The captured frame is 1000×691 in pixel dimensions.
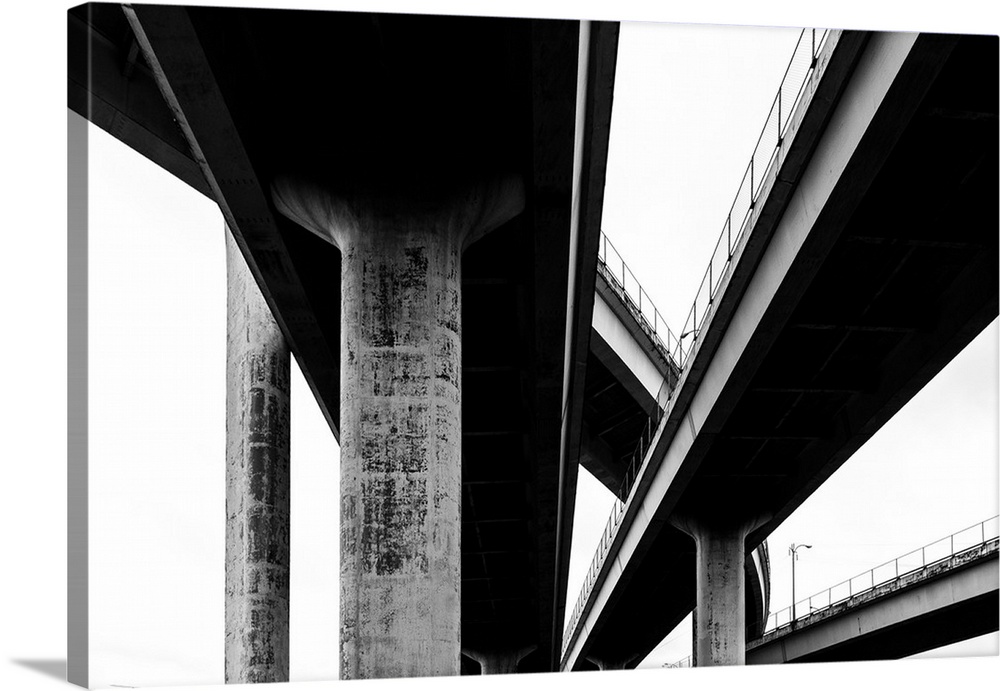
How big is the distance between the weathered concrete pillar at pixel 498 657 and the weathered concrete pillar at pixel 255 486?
3325 centimetres

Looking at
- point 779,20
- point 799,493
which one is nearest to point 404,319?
point 779,20

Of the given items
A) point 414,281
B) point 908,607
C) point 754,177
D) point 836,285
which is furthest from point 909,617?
point 414,281

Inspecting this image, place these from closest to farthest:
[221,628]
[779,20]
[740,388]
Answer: [779,20] → [221,628] → [740,388]

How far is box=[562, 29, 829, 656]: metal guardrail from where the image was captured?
14047 mm

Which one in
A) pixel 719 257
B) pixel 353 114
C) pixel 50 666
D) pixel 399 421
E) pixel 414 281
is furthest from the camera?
pixel 719 257

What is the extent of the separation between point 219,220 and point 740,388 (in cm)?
894

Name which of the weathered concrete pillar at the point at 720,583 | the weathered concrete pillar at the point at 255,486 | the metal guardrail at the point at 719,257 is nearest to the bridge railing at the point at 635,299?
the metal guardrail at the point at 719,257

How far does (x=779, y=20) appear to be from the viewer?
36.6ft

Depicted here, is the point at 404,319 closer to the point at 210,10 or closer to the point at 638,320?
the point at 210,10

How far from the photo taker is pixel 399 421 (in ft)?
39.2

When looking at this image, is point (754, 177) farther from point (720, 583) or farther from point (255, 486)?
point (720, 583)

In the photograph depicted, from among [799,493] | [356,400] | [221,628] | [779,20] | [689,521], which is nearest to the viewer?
[779,20]

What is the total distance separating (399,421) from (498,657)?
133 feet

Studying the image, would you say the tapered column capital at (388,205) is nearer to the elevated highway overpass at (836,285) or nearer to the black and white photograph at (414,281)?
the black and white photograph at (414,281)
